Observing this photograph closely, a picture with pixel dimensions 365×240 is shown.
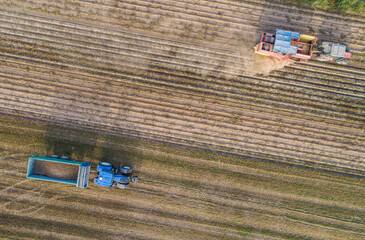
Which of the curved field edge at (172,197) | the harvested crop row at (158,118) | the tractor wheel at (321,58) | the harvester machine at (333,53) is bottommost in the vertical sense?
the curved field edge at (172,197)

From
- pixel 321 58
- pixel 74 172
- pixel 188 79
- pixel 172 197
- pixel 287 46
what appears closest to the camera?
pixel 287 46

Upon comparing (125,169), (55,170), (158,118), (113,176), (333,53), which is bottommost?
(55,170)

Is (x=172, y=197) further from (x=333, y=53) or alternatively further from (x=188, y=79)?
(x=333, y=53)

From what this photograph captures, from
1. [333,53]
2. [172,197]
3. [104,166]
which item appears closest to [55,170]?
[104,166]

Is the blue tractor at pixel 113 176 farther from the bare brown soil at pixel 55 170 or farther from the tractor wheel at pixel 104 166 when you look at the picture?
the bare brown soil at pixel 55 170

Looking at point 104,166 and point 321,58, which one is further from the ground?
point 321,58

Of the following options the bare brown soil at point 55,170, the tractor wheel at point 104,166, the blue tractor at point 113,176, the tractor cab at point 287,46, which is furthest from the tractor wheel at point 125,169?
the tractor cab at point 287,46
